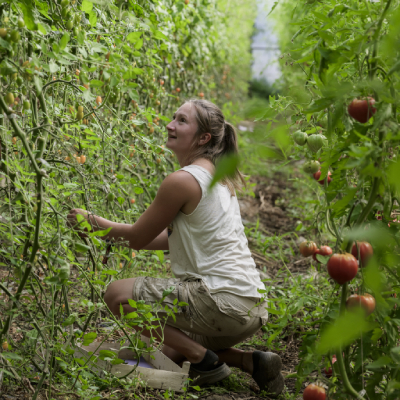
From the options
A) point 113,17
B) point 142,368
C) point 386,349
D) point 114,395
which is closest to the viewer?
point 386,349

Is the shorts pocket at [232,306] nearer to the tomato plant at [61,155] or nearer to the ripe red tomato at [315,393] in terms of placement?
the tomato plant at [61,155]

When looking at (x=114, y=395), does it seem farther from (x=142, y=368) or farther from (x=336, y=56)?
(x=336, y=56)

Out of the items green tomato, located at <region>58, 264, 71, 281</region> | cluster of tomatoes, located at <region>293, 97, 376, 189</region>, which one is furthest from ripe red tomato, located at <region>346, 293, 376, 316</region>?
green tomato, located at <region>58, 264, 71, 281</region>

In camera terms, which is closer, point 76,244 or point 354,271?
point 354,271

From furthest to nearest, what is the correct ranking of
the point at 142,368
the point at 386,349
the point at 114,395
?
the point at 142,368 → the point at 114,395 → the point at 386,349

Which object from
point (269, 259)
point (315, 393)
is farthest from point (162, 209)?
point (269, 259)

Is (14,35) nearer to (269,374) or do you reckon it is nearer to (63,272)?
(63,272)

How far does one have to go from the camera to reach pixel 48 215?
4.84 feet

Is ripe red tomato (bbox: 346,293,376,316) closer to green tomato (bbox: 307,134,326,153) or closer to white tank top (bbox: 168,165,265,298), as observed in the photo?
green tomato (bbox: 307,134,326,153)

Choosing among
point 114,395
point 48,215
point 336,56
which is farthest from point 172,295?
point 336,56

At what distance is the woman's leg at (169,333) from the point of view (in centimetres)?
178

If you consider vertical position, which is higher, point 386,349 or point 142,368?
point 386,349

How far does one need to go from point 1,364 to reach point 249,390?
3.25 feet

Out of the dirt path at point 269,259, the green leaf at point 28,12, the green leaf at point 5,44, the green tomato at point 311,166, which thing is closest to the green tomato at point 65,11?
the green leaf at point 28,12
